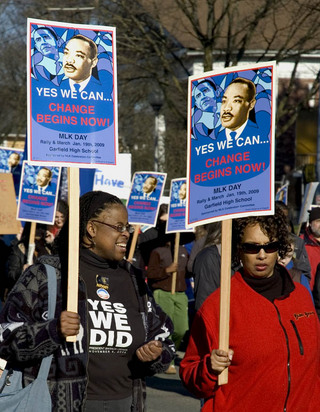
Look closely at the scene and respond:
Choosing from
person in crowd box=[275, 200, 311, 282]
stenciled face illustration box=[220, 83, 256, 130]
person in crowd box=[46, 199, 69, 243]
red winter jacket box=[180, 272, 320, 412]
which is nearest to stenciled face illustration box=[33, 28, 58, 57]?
stenciled face illustration box=[220, 83, 256, 130]

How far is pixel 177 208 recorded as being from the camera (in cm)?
1333

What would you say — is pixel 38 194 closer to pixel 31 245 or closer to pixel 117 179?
pixel 31 245

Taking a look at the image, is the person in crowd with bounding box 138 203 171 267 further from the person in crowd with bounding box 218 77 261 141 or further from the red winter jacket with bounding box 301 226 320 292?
the person in crowd with bounding box 218 77 261 141

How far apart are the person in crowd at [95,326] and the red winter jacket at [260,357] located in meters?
0.31

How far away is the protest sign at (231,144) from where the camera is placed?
4645 mm

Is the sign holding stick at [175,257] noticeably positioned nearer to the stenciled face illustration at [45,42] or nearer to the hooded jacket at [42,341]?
the stenciled face illustration at [45,42]

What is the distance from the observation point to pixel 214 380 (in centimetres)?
430

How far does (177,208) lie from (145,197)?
0.59 meters

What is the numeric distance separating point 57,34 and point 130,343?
151 centimetres

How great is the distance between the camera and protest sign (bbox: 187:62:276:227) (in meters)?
4.64

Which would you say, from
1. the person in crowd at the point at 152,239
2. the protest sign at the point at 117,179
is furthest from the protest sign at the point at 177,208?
the protest sign at the point at 117,179

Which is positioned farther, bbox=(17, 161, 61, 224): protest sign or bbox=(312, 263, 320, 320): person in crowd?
bbox=(17, 161, 61, 224): protest sign

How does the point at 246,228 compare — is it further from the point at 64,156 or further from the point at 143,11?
the point at 143,11

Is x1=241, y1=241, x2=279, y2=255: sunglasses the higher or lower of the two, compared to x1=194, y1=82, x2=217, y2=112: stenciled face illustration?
lower
